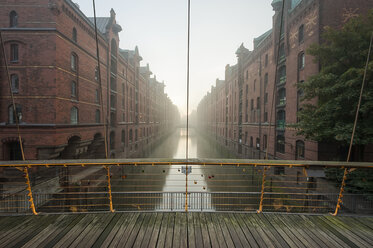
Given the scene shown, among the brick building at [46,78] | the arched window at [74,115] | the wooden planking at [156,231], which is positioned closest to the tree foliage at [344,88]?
the wooden planking at [156,231]

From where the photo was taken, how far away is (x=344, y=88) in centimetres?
845

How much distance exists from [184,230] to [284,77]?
1839cm

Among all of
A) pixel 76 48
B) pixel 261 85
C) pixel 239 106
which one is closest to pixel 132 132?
pixel 76 48

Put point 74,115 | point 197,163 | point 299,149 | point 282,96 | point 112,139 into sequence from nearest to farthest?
point 197,163 → point 299,149 → point 74,115 → point 282,96 → point 112,139

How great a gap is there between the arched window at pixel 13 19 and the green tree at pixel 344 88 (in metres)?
22.0

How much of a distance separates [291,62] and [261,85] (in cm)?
577

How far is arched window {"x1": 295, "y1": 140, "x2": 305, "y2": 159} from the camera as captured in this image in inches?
553

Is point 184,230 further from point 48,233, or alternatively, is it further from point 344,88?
point 344,88

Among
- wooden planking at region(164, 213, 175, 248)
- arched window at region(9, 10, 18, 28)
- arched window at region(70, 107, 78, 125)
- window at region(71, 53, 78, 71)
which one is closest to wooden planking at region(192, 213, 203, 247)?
wooden planking at region(164, 213, 175, 248)

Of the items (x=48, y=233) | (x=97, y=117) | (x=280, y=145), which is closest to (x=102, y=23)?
(x=97, y=117)

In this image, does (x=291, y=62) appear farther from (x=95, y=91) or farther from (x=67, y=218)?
(x=95, y=91)

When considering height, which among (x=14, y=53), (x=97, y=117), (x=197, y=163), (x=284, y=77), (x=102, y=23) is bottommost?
(x=197, y=163)

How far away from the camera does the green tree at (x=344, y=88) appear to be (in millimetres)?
7984

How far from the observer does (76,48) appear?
15.3 meters
